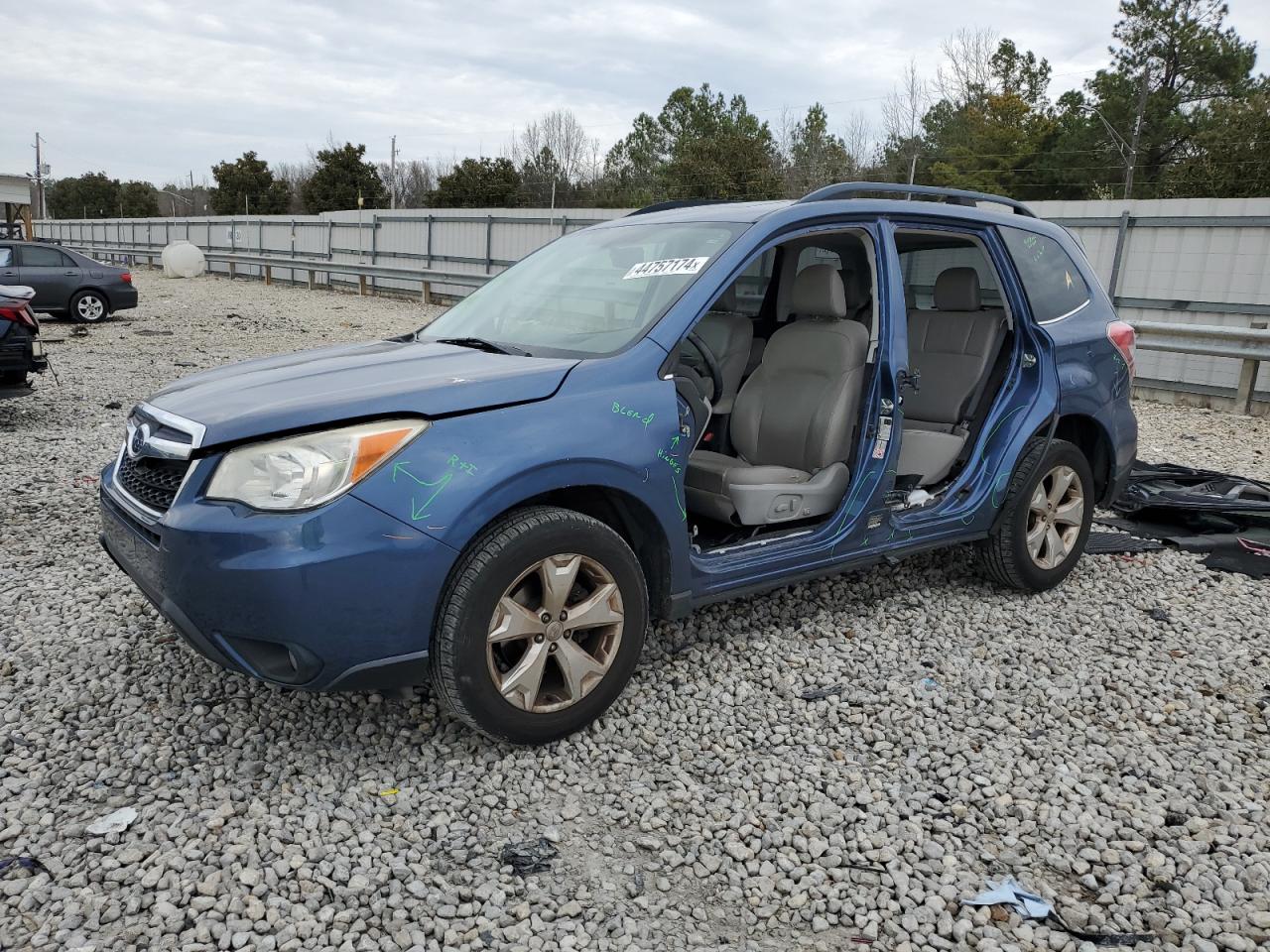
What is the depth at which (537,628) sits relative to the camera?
3018 mm

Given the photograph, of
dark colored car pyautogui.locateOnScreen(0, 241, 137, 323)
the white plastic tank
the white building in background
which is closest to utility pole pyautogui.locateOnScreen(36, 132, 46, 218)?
the white building in background

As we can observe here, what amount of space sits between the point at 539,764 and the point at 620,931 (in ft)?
2.59

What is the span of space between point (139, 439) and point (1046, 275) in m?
4.05

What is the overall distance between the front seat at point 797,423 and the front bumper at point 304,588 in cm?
151

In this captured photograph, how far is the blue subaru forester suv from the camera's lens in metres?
2.75

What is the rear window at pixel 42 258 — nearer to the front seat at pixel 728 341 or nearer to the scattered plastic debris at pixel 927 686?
the front seat at pixel 728 341

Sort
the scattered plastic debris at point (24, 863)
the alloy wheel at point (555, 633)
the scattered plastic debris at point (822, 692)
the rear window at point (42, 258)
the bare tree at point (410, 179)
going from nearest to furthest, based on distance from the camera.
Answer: the scattered plastic debris at point (24, 863) → the alloy wheel at point (555, 633) → the scattered plastic debris at point (822, 692) → the rear window at point (42, 258) → the bare tree at point (410, 179)

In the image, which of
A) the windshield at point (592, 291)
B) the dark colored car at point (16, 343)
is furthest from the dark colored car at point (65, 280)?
the windshield at point (592, 291)

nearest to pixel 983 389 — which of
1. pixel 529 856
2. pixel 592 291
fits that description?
pixel 592 291

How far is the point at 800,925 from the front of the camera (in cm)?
248

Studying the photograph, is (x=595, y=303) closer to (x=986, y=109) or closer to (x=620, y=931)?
(x=620, y=931)

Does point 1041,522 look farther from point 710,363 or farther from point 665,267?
point 665,267

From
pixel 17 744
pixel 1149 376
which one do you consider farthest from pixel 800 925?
pixel 1149 376

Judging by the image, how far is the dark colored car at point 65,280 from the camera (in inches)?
632
